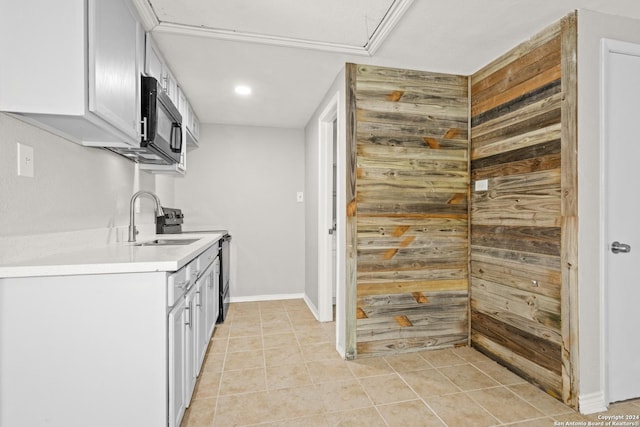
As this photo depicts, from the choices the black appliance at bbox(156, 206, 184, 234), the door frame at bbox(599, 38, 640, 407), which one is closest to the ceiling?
the door frame at bbox(599, 38, 640, 407)

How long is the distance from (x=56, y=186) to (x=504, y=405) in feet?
8.85

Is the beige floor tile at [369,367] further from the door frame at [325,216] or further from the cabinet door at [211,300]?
the cabinet door at [211,300]

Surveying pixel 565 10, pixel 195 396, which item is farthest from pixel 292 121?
pixel 195 396

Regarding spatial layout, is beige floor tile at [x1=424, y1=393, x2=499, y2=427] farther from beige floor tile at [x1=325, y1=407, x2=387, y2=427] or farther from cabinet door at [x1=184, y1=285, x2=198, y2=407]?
cabinet door at [x1=184, y1=285, x2=198, y2=407]

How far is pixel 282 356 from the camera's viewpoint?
2.57 metres

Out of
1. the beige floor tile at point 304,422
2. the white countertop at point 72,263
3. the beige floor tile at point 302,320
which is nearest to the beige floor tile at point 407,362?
the beige floor tile at point 304,422

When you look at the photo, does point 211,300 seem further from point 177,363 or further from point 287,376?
point 177,363

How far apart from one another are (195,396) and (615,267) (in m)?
2.61

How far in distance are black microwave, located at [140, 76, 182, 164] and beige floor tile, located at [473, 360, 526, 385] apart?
105 inches

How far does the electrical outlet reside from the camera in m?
1.39

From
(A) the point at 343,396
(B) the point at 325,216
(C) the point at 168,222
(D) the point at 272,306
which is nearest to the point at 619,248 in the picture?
(A) the point at 343,396

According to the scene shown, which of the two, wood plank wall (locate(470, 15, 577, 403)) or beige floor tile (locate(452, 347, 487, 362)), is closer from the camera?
wood plank wall (locate(470, 15, 577, 403))

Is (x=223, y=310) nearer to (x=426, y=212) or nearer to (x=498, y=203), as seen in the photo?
(x=426, y=212)

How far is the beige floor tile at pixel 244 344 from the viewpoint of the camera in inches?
106
